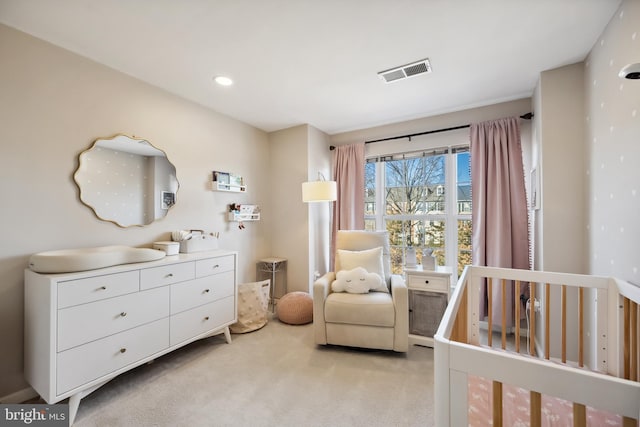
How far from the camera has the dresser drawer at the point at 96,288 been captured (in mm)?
1520

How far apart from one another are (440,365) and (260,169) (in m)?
3.17

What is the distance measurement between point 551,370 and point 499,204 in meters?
2.41

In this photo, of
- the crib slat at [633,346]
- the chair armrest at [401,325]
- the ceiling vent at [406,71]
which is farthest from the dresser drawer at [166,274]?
the crib slat at [633,346]

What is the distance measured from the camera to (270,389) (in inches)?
72.6

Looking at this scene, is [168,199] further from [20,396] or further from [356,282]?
[356,282]

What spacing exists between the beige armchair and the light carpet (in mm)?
126

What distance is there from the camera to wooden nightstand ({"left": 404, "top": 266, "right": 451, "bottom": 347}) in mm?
2469

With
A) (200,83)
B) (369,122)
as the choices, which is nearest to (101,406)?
(200,83)

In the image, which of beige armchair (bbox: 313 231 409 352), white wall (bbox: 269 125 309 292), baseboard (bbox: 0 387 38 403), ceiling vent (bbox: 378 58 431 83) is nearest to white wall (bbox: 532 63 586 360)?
ceiling vent (bbox: 378 58 431 83)

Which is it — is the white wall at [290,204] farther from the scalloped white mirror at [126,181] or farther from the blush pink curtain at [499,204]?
the blush pink curtain at [499,204]

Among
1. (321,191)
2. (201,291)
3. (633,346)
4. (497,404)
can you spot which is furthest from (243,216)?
A: (633,346)

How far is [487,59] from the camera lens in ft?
6.65

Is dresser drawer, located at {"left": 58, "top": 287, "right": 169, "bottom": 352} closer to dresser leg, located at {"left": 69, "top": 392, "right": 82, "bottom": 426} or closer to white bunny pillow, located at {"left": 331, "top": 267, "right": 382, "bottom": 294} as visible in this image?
dresser leg, located at {"left": 69, "top": 392, "right": 82, "bottom": 426}

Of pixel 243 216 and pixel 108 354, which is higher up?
pixel 243 216
